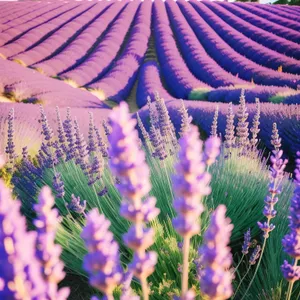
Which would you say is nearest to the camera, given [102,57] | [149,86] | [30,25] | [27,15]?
[149,86]

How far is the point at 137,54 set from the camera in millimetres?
17312

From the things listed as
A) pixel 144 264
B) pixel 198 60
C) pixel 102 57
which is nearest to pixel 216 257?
pixel 144 264

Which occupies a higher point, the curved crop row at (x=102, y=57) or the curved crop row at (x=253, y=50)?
the curved crop row at (x=253, y=50)

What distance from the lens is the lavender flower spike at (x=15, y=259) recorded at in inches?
19.3

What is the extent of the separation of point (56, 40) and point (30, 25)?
3261mm

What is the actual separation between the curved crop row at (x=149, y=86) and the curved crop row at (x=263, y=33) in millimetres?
5139

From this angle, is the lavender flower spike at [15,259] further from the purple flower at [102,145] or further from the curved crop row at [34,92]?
the curved crop row at [34,92]

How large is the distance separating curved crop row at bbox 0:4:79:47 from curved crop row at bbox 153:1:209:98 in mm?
6499

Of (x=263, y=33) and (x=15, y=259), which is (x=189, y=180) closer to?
(x=15, y=259)

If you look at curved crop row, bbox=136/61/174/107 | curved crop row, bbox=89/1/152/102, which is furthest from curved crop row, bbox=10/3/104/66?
curved crop row, bbox=136/61/174/107

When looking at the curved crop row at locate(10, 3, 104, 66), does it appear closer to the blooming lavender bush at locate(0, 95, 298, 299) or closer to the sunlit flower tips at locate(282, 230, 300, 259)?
the blooming lavender bush at locate(0, 95, 298, 299)

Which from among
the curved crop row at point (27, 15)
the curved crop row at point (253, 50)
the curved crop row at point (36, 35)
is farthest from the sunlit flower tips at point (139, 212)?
the curved crop row at point (27, 15)

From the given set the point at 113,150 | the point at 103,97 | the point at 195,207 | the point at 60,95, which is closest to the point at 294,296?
the point at 195,207

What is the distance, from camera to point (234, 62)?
13742 millimetres
